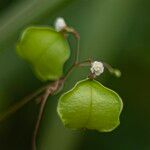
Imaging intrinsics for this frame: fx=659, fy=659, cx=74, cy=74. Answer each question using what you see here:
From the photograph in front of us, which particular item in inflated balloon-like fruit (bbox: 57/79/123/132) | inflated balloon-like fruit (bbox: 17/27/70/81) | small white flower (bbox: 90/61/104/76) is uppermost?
inflated balloon-like fruit (bbox: 17/27/70/81)

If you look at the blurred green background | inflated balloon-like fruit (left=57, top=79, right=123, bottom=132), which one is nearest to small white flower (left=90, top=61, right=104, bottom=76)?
inflated balloon-like fruit (left=57, top=79, right=123, bottom=132)

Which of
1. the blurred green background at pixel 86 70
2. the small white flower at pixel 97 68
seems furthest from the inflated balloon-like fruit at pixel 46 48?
the blurred green background at pixel 86 70

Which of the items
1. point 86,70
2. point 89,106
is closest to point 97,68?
point 89,106

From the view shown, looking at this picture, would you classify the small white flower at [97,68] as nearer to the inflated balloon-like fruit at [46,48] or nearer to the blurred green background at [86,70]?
the inflated balloon-like fruit at [46,48]

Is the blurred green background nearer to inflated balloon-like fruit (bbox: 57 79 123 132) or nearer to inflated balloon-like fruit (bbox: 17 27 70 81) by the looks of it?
inflated balloon-like fruit (bbox: 17 27 70 81)

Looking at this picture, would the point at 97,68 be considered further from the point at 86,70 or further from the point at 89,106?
the point at 86,70
